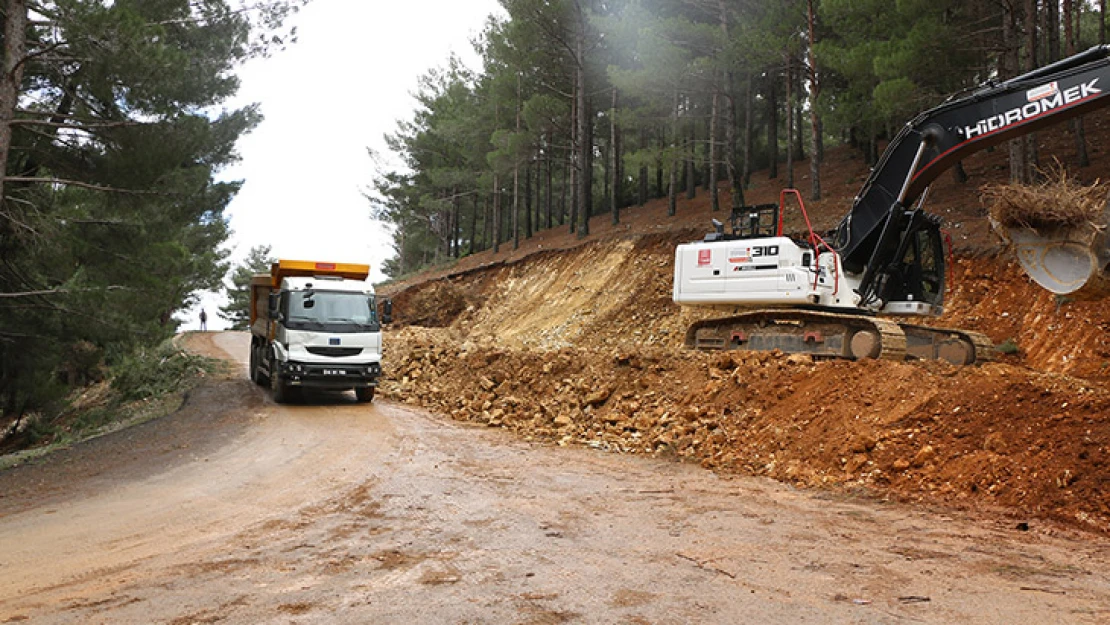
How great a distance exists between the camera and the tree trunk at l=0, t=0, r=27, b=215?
38.0 feet

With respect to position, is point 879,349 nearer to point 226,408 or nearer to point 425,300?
point 226,408

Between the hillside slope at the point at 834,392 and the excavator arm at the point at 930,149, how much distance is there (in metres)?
2.13

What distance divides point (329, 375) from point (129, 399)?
22.5 feet

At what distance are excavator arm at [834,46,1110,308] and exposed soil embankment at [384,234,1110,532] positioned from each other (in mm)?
2173

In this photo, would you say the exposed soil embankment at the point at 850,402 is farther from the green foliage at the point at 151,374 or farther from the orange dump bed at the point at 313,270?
the green foliage at the point at 151,374

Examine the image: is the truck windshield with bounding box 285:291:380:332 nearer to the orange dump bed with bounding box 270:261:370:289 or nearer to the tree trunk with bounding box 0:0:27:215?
the orange dump bed with bounding box 270:261:370:289

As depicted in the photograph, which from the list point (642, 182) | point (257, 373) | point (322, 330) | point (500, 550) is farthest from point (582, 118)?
point (500, 550)

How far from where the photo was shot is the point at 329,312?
15578mm

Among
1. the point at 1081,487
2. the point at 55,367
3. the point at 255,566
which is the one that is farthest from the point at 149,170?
the point at 1081,487

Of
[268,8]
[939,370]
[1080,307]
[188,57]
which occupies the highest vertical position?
[268,8]

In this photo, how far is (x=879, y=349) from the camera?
11.2 meters

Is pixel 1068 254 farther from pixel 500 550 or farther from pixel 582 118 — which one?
pixel 582 118

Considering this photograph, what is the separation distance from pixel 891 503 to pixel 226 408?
489 inches

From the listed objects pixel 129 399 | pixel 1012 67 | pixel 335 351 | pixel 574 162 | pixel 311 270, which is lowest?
pixel 129 399
